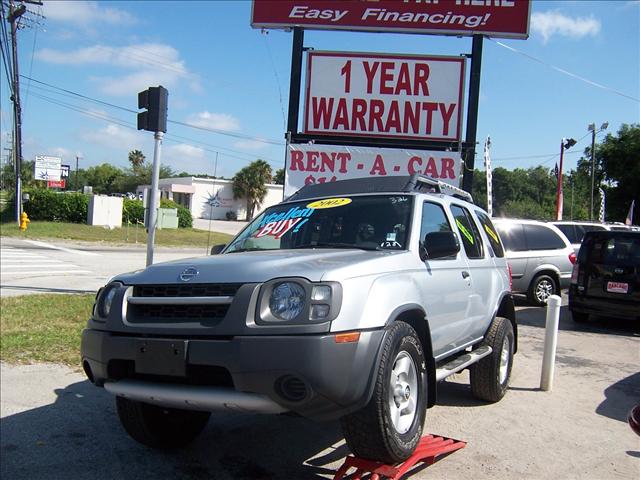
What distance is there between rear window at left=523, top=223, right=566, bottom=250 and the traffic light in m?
8.00

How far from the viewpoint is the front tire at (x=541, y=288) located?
40.9 feet

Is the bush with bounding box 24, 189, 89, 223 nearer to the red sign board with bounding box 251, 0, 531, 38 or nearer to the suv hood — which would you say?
the red sign board with bounding box 251, 0, 531, 38

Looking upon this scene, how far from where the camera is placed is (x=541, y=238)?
12711 mm

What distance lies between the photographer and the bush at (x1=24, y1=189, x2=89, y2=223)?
114 ft

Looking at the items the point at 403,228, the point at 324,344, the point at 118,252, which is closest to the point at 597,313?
the point at 403,228

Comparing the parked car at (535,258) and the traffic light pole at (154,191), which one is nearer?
the traffic light pole at (154,191)

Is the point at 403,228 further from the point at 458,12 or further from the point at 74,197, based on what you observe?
the point at 74,197

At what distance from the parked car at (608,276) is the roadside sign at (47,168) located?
44.0 meters

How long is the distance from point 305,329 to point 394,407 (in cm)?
90

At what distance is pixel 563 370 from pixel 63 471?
230 inches

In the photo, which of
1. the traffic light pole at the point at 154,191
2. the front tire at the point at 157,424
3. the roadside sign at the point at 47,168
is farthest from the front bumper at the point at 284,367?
the roadside sign at the point at 47,168

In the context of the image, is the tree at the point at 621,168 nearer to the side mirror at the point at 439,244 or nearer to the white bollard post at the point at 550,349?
the white bollard post at the point at 550,349

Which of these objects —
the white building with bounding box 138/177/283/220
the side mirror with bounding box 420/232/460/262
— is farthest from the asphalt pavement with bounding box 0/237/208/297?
the white building with bounding box 138/177/283/220

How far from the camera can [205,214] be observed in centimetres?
6700
